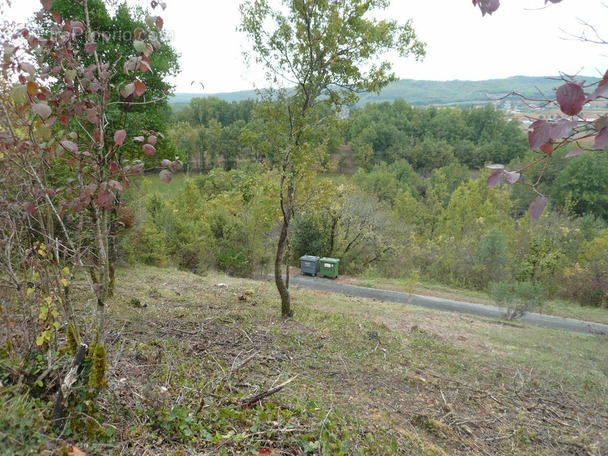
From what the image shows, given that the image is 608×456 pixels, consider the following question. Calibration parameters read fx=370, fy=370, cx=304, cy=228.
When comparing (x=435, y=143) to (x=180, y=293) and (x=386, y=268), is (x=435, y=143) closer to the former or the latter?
(x=386, y=268)

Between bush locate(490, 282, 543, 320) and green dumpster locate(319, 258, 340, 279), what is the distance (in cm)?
846

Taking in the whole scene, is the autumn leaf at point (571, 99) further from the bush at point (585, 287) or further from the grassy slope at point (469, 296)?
the bush at point (585, 287)

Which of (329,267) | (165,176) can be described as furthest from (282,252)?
(329,267)

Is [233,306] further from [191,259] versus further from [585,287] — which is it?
[585,287]

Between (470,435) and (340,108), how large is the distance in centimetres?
544

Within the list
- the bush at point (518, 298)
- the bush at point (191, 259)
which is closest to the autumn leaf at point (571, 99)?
the bush at point (518, 298)

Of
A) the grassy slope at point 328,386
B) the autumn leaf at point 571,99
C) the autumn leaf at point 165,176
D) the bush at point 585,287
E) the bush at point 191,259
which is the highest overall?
the autumn leaf at point 571,99

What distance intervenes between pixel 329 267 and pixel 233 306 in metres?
12.5

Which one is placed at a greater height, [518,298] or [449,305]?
[518,298]

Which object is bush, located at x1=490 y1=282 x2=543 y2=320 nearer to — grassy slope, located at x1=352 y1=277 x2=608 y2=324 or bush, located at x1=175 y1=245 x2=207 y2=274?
grassy slope, located at x1=352 y1=277 x2=608 y2=324

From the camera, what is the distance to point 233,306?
7.74 metres

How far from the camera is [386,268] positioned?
2173 centimetres

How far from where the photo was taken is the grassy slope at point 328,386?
2.68 meters

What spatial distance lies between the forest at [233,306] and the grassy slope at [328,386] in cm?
3
